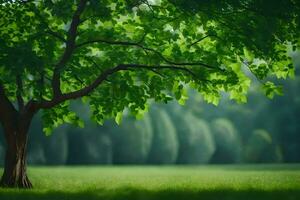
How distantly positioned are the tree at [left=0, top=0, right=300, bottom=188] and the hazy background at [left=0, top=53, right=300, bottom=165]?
24167mm

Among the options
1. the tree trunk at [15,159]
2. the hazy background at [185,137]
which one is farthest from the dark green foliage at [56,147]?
the tree trunk at [15,159]

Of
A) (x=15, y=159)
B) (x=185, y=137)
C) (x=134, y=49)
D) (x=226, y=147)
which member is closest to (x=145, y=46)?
(x=134, y=49)

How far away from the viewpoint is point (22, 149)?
1572 cm

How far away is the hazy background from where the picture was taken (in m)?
43.5

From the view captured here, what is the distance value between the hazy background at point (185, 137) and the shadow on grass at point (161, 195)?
2654 centimetres

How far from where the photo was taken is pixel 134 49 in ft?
50.3

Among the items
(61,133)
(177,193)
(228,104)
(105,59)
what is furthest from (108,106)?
(228,104)

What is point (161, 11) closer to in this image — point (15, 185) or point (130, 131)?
point (15, 185)

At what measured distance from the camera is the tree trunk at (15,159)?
15398 millimetres

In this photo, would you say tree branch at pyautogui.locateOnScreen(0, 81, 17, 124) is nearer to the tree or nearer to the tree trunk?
the tree

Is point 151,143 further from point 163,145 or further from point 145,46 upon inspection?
point 145,46

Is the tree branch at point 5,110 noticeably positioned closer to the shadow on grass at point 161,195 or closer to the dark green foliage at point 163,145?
the shadow on grass at point 161,195

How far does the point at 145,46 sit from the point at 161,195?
4.44 metres

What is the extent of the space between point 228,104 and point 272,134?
13.0m
